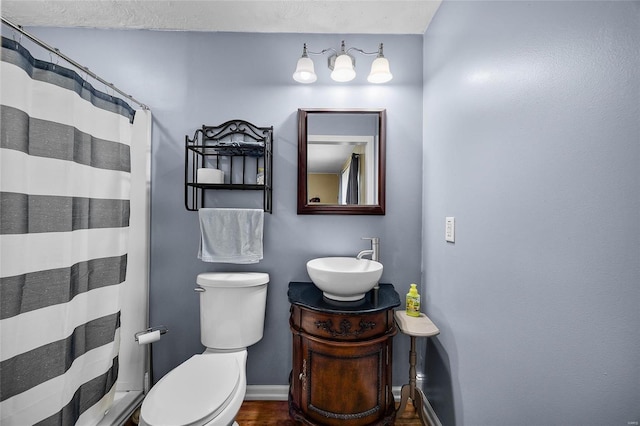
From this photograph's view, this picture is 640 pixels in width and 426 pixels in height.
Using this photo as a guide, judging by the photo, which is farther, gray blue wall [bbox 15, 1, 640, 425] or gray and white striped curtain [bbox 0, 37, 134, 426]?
gray and white striped curtain [bbox 0, 37, 134, 426]

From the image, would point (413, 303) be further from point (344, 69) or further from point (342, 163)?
point (344, 69)

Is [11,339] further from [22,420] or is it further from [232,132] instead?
[232,132]

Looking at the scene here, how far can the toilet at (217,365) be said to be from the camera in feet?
3.22

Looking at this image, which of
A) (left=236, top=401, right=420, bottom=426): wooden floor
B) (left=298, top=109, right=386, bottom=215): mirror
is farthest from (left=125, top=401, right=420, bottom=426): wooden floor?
(left=298, top=109, right=386, bottom=215): mirror

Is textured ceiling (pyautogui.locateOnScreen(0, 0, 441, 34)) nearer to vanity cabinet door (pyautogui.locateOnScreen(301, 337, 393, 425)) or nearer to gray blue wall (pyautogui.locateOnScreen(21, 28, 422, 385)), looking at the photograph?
gray blue wall (pyautogui.locateOnScreen(21, 28, 422, 385))

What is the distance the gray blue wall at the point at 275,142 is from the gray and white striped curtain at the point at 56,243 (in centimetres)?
35

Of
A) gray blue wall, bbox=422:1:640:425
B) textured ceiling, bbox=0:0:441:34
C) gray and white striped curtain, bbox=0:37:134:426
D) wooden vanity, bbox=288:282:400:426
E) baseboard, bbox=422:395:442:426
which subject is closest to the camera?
gray blue wall, bbox=422:1:640:425

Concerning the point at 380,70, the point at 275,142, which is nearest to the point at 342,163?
the point at 275,142

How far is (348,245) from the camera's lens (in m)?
1.67

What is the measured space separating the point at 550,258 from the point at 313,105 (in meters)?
1.43

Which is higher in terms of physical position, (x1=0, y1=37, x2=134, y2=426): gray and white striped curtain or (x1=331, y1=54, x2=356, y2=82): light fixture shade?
(x1=331, y1=54, x2=356, y2=82): light fixture shade

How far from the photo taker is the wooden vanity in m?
1.22

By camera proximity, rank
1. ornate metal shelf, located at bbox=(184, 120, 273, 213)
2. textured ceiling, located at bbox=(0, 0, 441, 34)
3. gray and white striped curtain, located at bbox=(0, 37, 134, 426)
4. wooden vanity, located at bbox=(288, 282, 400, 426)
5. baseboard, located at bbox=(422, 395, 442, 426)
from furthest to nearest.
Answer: ornate metal shelf, located at bbox=(184, 120, 273, 213)
textured ceiling, located at bbox=(0, 0, 441, 34)
baseboard, located at bbox=(422, 395, 442, 426)
wooden vanity, located at bbox=(288, 282, 400, 426)
gray and white striped curtain, located at bbox=(0, 37, 134, 426)

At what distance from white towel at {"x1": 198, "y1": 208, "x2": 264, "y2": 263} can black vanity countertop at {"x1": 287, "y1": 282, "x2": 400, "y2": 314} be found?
13.8 inches
